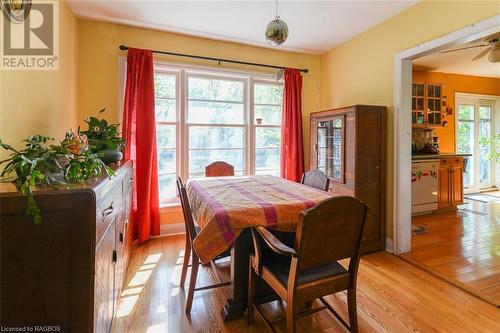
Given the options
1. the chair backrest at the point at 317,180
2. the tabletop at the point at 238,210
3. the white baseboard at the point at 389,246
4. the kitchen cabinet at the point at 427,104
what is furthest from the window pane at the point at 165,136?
the kitchen cabinet at the point at 427,104

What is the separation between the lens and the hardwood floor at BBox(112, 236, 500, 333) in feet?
5.47

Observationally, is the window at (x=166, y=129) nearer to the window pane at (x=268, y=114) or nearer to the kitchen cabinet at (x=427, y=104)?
the window pane at (x=268, y=114)

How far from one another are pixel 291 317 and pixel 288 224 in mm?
497

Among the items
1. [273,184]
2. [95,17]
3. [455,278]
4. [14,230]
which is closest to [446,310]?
[455,278]

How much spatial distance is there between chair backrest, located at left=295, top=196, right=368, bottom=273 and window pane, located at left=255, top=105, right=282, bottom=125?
8.61 ft

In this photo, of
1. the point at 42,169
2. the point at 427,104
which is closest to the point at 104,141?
the point at 42,169

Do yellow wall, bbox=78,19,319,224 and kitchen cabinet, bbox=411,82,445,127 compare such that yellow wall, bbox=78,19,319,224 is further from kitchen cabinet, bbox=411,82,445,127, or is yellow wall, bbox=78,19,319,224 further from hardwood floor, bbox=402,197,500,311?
kitchen cabinet, bbox=411,82,445,127

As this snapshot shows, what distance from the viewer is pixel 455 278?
223 cm

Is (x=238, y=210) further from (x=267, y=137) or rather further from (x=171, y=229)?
(x=267, y=137)

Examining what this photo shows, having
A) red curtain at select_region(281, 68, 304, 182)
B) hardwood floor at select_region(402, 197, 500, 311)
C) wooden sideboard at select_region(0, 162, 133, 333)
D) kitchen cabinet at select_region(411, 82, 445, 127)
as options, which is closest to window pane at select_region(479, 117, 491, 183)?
kitchen cabinet at select_region(411, 82, 445, 127)

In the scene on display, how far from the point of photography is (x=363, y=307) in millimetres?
1871

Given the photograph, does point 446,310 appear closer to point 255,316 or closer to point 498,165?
point 255,316

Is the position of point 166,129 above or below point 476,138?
below

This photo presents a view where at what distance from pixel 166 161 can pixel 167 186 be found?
34cm
